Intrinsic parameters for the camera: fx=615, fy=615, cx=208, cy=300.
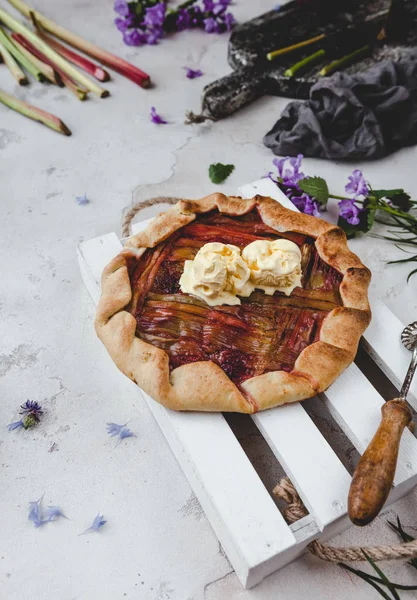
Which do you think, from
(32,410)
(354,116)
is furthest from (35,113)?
(32,410)

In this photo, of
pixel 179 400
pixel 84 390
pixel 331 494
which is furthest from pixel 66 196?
pixel 331 494

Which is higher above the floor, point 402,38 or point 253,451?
point 402,38

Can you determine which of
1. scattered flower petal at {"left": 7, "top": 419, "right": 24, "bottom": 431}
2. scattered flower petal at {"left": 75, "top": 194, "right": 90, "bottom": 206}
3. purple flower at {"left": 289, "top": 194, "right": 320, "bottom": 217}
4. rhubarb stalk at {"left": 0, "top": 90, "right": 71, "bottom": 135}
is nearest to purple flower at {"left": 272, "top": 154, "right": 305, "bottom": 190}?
purple flower at {"left": 289, "top": 194, "right": 320, "bottom": 217}

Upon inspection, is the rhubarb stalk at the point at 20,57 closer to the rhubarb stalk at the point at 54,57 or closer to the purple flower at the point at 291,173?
the rhubarb stalk at the point at 54,57

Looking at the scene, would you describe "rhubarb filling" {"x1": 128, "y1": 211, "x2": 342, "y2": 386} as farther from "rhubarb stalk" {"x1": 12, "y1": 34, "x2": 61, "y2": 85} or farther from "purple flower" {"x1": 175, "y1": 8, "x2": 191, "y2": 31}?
"purple flower" {"x1": 175, "y1": 8, "x2": 191, "y2": 31}

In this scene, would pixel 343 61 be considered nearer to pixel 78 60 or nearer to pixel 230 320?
pixel 78 60

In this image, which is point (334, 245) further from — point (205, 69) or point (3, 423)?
point (205, 69)

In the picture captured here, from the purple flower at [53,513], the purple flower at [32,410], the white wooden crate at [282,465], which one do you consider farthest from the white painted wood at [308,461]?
the purple flower at [32,410]
